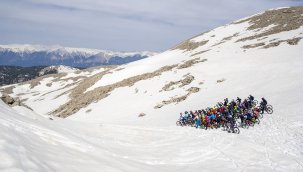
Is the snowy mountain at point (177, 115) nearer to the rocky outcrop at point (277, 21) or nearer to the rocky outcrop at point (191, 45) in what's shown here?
the rocky outcrop at point (277, 21)

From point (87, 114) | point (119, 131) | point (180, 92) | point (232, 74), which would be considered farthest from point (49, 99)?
point (119, 131)

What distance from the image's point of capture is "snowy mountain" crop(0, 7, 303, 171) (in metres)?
12.4

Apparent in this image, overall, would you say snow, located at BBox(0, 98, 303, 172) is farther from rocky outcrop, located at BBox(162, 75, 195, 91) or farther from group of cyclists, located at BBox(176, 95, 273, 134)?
rocky outcrop, located at BBox(162, 75, 195, 91)

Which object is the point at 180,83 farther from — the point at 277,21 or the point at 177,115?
the point at 277,21

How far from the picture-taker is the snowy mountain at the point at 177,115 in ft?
40.6

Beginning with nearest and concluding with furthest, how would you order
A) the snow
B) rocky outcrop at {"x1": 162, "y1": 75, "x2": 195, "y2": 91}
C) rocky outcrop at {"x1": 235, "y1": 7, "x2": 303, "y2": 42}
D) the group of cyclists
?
the snow → the group of cyclists → rocky outcrop at {"x1": 162, "y1": 75, "x2": 195, "y2": 91} → rocky outcrop at {"x1": 235, "y1": 7, "x2": 303, "y2": 42}

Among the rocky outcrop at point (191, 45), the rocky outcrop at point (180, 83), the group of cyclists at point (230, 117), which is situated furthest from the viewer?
the rocky outcrop at point (191, 45)

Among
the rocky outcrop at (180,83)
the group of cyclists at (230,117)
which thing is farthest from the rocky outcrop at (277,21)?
the group of cyclists at (230,117)

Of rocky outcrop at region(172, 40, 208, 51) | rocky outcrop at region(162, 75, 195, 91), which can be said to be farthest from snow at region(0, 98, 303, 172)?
rocky outcrop at region(172, 40, 208, 51)

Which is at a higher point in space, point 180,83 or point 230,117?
point 180,83

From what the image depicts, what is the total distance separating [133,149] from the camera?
18719 mm

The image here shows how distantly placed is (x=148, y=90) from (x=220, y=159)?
4374cm

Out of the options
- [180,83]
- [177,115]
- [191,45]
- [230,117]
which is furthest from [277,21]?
[230,117]

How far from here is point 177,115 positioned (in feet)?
144
